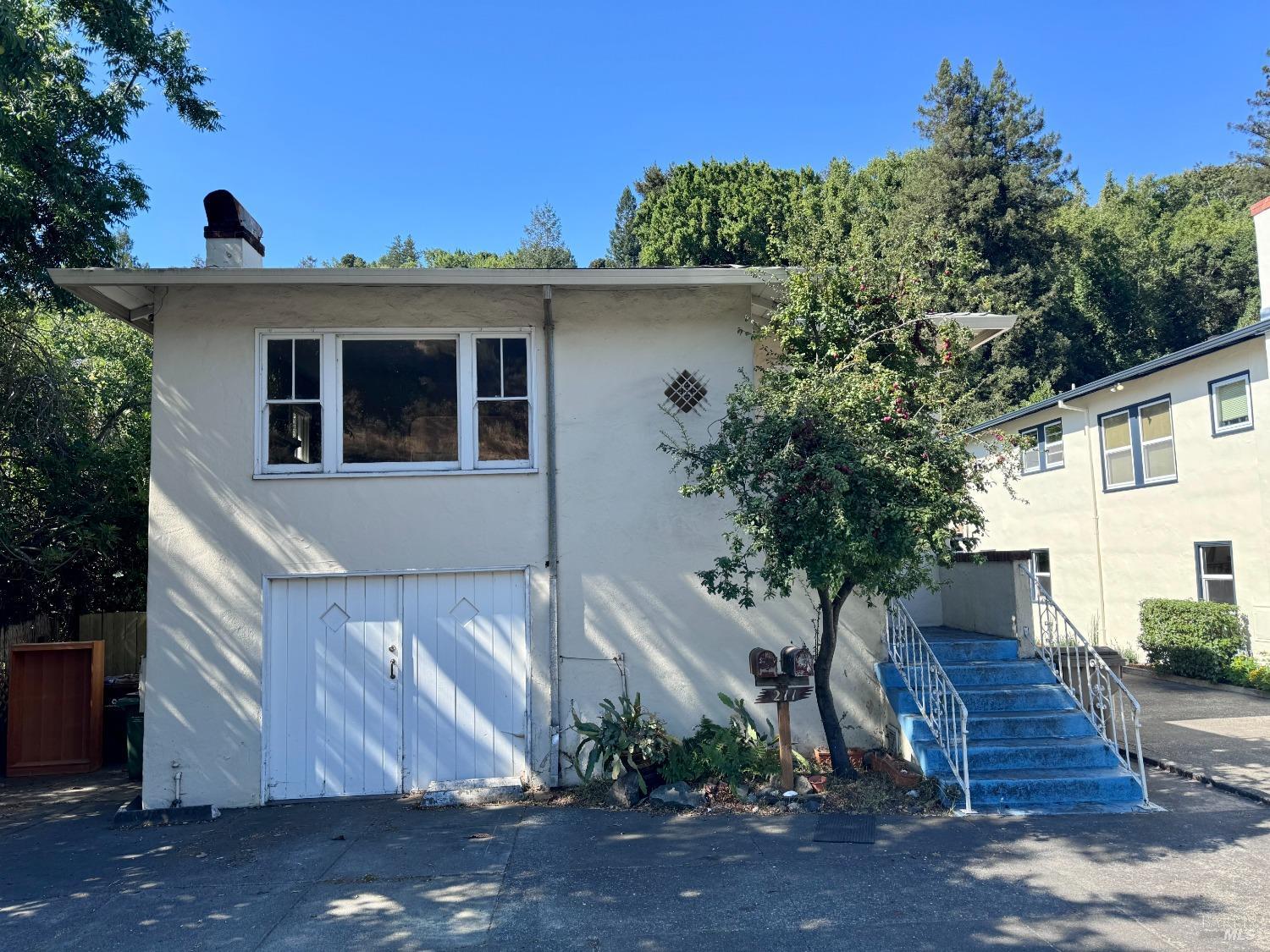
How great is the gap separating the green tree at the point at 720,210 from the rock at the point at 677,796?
27.0m

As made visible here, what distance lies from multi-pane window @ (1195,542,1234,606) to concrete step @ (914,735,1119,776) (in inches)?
342

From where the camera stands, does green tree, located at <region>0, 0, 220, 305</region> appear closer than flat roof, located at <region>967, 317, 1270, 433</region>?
Yes

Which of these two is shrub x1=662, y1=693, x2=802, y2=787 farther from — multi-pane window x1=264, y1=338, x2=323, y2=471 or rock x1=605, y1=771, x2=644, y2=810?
multi-pane window x1=264, y1=338, x2=323, y2=471

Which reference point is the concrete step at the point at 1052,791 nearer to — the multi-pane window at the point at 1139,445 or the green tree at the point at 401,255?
the multi-pane window at the point at 1139,445

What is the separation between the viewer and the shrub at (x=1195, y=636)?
13562 millimetres

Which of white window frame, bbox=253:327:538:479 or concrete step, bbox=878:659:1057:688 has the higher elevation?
white window frame, bbox=253:327:538:479

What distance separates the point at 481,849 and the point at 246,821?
7.80 feet

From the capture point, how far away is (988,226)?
3253 centimetres

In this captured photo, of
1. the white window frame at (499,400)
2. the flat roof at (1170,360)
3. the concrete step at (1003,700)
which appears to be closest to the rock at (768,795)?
the concrete step at (1003,700)

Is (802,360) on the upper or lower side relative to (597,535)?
upper

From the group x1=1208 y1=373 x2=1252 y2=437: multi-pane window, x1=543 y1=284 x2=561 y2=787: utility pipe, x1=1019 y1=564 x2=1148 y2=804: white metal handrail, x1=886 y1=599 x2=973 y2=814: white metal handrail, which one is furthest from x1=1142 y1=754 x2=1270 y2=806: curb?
x1=1208 y1=373 x2=1252 y2=437: multi-pane window

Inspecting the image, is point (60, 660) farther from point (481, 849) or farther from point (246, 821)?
point (481, 849)

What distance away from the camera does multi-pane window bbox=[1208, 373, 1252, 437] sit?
1358cm

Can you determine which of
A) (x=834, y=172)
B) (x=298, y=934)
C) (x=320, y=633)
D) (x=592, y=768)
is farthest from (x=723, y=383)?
(x=834, y=172)
